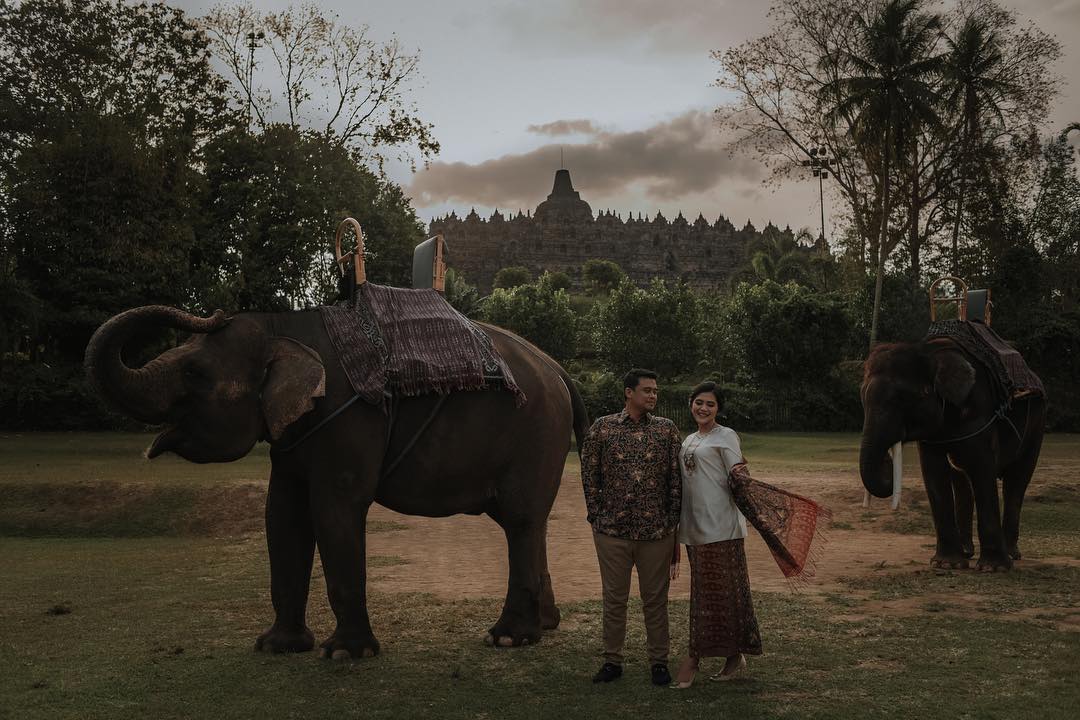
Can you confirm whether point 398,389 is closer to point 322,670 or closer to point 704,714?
point 322,670

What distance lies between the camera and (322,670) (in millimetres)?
6219

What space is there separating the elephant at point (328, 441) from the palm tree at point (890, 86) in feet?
84.1

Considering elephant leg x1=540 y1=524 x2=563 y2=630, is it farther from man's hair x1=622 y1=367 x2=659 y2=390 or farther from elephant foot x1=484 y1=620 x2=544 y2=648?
man's hair x1=622 y1=367 x2=659 y2=390

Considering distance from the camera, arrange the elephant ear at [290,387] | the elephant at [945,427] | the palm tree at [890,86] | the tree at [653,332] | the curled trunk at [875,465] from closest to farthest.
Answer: the elephant ear at [290,387], the curled trunk at [875,465], the elephant at [945,427], the palm tree at [890,86], the tree at [653,332]

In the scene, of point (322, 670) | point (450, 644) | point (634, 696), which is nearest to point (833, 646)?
point (634, 696)

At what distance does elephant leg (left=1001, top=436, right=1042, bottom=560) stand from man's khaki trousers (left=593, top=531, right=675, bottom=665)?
22.0 feet

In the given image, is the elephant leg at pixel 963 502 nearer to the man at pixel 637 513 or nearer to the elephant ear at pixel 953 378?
the elephant ear at pixel 953 378

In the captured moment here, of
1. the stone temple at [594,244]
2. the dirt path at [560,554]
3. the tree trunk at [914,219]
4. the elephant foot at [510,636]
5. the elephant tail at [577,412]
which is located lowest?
the dirt path at [560,554]

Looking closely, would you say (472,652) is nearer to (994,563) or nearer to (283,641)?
(283,641)

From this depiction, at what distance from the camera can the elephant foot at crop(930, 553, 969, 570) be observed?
10008mm

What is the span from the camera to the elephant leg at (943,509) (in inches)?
396

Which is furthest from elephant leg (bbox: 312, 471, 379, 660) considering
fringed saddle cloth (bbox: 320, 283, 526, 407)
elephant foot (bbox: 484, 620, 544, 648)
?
elephant foot (bbox: 484, 620, 544, 648)

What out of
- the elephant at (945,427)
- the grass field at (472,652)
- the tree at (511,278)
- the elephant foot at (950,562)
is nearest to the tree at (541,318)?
the grass field at (472,652)

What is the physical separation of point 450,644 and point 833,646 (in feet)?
8.65
